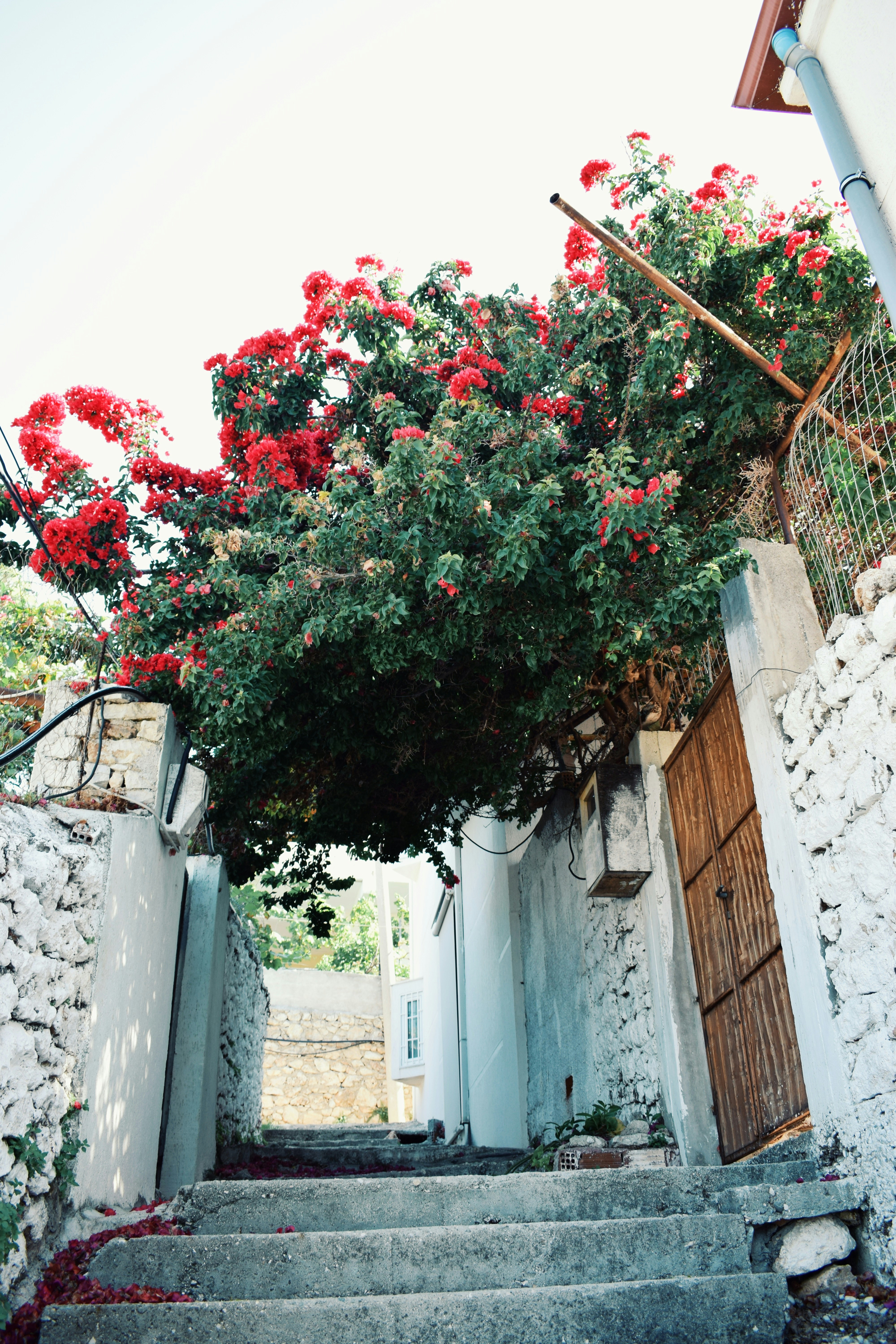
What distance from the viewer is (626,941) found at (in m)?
5.64

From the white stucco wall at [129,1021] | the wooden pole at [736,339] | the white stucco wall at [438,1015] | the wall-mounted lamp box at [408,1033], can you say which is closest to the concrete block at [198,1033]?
the white stucco wall at [129,1021]

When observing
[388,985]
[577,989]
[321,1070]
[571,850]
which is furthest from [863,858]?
[388,985]

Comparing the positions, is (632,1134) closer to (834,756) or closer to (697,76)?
(834,756)

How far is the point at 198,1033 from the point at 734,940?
3501 mm

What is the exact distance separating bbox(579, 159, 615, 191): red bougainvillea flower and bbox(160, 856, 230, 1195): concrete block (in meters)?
5.08

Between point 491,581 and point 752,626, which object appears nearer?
point 752,626

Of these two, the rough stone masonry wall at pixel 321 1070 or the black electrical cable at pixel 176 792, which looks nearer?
the black electrical cable at pixel 176 792

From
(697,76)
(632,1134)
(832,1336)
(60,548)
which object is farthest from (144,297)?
(832,1336)

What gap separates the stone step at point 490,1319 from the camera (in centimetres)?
238

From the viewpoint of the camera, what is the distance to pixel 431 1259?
9.11 ft

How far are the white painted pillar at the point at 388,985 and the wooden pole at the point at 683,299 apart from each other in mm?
12622

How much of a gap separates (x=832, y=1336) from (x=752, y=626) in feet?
8.27

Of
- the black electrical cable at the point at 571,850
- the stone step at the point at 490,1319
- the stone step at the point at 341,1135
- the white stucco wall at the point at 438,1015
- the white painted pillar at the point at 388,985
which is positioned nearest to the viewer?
the stone step at the point at 490,1319

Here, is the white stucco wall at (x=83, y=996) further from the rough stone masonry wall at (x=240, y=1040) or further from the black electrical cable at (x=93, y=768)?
the rough stone masonry wall at (x=240, y=1040)
